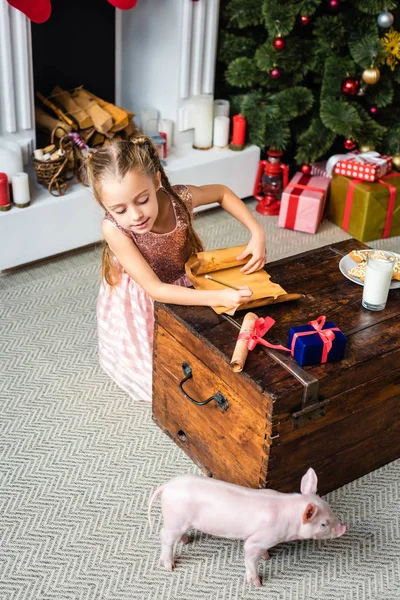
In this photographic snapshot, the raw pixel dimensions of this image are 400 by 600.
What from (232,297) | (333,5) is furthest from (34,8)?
(232,297)

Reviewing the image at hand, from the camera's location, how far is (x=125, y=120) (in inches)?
116

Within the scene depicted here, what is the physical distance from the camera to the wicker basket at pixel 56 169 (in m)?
2.68

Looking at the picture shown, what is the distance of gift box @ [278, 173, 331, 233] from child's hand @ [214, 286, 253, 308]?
4.33 ft

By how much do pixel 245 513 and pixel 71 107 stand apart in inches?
77.0

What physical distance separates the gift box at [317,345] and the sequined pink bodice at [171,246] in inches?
20.2

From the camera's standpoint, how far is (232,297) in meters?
1.72

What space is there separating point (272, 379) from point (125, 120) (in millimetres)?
1725

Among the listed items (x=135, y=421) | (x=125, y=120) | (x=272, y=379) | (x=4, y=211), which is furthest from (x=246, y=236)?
(x=272, y=379)

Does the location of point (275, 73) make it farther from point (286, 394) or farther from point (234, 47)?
point (286, 394)

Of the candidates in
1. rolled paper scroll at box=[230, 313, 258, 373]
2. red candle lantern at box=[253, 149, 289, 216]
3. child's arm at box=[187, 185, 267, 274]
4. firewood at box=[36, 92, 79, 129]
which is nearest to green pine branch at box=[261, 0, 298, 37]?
red candle lantern at box=[253, 149, 289, 216]

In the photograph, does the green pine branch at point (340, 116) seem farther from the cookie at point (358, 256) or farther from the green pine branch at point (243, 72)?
the cookie at point (358, 256)

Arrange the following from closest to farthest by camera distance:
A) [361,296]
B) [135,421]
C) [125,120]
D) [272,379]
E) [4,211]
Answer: [272,379], [361,296], [135,421], [4,211], [125,120]

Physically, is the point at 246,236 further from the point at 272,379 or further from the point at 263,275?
the point at 272,379

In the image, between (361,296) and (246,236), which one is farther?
(246,236)
